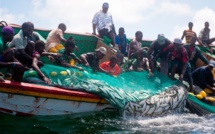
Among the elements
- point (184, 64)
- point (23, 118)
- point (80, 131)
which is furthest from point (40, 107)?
point (184, 64)

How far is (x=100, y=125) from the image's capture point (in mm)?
6770

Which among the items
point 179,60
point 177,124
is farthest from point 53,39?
point 177,124

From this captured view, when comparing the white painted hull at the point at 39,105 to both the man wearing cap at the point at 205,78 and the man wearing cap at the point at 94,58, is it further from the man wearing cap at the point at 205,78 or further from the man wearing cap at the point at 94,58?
the man wearing cap at the point at 205,78

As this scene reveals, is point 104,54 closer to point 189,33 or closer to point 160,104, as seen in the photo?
point 160,104

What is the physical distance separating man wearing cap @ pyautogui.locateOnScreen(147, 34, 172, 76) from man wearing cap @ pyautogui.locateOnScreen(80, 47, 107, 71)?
1.73m

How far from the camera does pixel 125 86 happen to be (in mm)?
7906

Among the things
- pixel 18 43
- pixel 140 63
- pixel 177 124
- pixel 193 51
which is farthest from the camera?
pixel 193 51

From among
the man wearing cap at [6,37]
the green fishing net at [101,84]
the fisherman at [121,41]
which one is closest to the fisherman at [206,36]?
the fisherman at [121,41]

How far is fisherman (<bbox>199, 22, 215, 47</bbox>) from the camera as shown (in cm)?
1367

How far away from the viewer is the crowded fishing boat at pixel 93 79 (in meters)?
6.47

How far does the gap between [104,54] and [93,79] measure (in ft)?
3.76

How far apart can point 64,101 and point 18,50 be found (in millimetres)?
1445

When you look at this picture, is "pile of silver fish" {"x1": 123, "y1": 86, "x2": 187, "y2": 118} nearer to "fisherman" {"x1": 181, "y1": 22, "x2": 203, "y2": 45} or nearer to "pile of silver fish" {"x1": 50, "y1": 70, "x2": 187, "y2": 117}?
"pile of silver fish" {"x1": 50, "y1": 70, "x2": 187, "y2": 117}

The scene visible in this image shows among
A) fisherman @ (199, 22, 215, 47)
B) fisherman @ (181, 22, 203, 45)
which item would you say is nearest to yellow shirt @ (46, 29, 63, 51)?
fisherman @ (181, 22, 203, 45)
